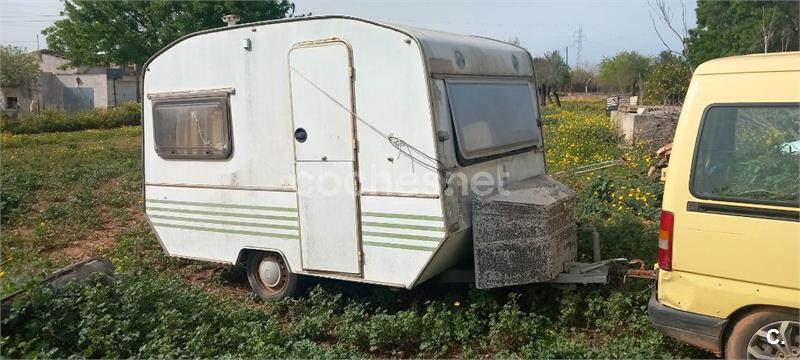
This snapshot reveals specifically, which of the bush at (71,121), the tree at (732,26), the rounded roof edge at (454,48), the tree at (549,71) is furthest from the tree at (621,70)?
the rounded roof edge at (454,48)

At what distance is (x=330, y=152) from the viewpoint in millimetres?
5355

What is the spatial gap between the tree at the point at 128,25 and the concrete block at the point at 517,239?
105 feet

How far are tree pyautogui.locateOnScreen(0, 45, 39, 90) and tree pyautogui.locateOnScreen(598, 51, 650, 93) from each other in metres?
52.0

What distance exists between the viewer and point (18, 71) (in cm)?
4375

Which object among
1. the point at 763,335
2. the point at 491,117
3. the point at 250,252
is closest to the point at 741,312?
the point at 763,335

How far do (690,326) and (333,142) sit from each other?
3.17 m

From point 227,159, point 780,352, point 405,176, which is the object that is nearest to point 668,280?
point 780,352

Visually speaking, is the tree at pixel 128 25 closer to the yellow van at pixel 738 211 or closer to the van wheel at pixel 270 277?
the van wheel at pixel 270 277

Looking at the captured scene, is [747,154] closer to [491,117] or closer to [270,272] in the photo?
[491,117]

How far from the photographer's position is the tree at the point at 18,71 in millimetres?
43438

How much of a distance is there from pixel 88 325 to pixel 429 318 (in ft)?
8.76

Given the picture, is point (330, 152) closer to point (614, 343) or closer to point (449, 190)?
point (449, 190)

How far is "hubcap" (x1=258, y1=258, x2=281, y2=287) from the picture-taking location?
6.01m

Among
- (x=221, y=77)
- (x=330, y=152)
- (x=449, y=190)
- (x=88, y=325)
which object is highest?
(x=221, y=77)
